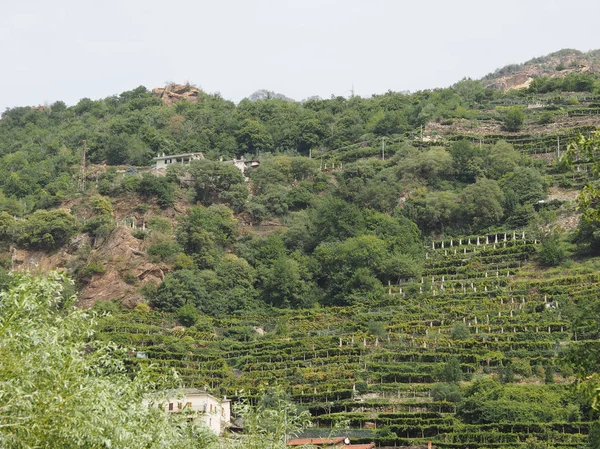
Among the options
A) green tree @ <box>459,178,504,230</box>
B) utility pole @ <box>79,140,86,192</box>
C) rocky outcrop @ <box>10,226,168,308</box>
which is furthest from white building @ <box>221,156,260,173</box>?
green tree @ <box>459,178,504,230</box>

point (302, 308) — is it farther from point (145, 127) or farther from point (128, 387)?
point (128, 387)

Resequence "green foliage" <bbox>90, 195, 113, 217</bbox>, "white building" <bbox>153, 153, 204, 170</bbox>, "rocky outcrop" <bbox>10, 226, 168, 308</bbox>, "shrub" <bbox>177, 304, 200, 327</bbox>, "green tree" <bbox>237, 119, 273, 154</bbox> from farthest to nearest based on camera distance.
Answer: "green tree" <bbox>237, 119, 273, 154</bbox> < "white building" <bbox>153, 153, 204, 170</bbox> < "green foliage" <bbox>90, 195, 113, 217</bbox> < "rocky outcrop" <bbox>10, 226, 168, 308</bbox> < "shrub" <bbox>177, 304, 200, 327</bbox>

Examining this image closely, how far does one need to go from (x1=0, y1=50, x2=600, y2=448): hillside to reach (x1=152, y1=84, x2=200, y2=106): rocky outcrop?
8317 millimetres

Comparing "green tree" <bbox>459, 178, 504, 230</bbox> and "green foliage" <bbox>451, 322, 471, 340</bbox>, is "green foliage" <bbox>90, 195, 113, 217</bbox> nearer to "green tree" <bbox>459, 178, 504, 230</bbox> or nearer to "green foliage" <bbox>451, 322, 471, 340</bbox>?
"green tree" <bbox>459, 178, 504, 230</bbox>

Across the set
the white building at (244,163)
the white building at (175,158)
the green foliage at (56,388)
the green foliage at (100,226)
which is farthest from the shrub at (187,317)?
the green foliage at (56,388)

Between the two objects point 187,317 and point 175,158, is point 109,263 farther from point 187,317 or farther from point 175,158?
point 175,158

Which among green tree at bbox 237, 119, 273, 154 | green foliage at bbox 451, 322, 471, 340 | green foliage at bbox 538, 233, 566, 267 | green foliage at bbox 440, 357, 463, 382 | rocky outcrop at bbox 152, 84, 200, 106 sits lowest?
green foliage at bbox 440, 357, 463, 382

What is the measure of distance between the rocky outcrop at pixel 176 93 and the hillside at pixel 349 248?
8.32 m

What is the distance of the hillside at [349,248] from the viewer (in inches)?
1988

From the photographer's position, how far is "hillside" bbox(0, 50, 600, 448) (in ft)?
166

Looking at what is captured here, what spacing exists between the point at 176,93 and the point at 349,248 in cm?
5232

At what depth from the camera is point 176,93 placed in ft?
376

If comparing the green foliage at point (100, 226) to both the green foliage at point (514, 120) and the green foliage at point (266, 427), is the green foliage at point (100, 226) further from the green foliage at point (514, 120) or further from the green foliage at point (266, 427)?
the green foliage at point (266, 427)

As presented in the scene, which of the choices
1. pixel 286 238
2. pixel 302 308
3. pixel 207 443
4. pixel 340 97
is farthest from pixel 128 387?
pixel 340 97
